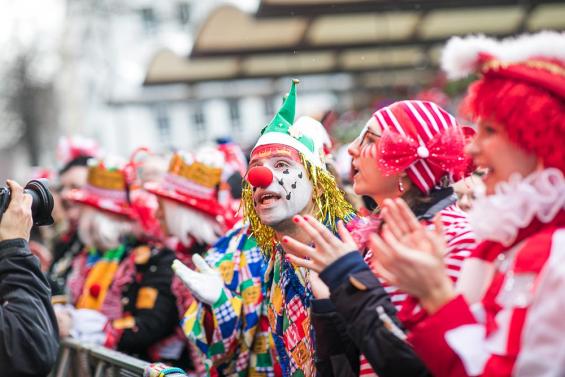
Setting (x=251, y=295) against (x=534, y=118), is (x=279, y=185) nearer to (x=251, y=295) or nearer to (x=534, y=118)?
(x=251, y=295)

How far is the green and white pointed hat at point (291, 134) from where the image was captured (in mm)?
3242

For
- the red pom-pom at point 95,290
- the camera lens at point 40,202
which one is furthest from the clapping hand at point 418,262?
the red pom-pom at point 95,290

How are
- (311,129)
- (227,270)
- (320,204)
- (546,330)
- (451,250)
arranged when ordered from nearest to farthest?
1. (546,330)
2. (451,250)
3. (320,204)
4. (311,129)
5. (227,270)

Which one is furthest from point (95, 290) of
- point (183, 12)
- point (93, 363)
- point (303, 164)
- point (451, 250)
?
point (183, 12)

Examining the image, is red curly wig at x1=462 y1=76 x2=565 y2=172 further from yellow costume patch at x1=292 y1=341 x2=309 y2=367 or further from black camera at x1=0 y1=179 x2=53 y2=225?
black camera at x1=0 y1=179 x2=53 y2=225

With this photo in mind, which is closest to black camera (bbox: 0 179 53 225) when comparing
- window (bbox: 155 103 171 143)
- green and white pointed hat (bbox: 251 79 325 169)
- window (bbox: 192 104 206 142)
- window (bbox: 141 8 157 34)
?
green and white pointed hat (bbox: 251 79 325 169)

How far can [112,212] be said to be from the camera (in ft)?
18.1

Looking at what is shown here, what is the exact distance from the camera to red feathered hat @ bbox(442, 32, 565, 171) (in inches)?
73.0

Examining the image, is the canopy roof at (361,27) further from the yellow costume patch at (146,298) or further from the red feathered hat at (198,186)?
the yellow costume patch at (146,298)

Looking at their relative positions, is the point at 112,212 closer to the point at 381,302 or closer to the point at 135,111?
the point at 381,302

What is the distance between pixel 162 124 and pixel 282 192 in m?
46.0

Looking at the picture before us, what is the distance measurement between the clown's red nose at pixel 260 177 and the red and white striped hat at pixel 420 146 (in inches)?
24.2

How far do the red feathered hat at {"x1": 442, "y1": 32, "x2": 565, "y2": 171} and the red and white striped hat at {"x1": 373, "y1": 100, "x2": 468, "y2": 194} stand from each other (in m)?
0.50

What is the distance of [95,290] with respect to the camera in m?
5.25
